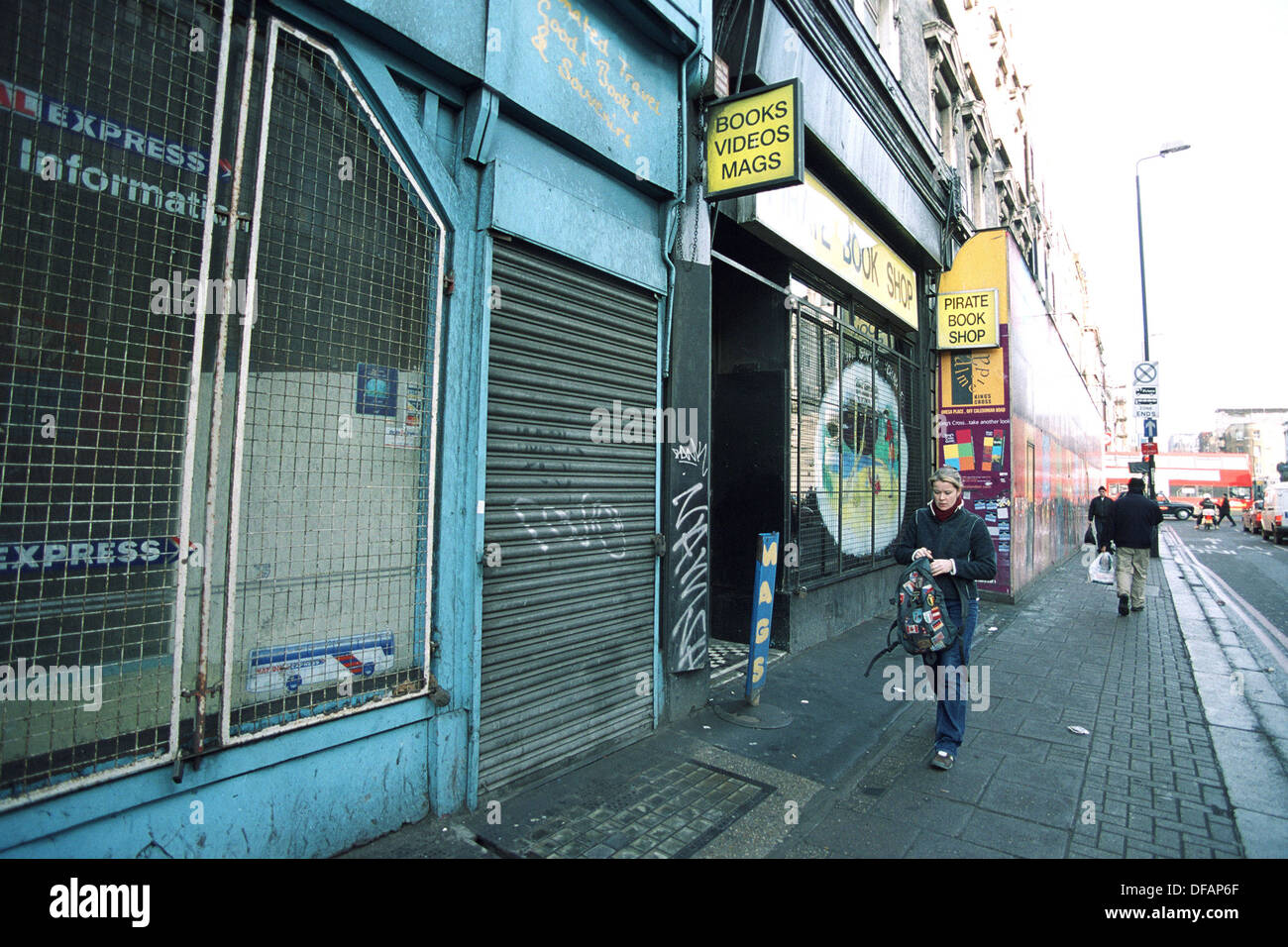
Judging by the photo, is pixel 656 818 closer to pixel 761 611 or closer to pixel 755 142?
pixel 761 611

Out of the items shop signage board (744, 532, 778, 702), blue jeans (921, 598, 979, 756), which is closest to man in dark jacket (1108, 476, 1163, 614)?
blue jeans (921, 598, 979, 756)

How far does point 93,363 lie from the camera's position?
2500 millimetres

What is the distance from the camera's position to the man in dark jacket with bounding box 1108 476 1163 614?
9531 mm

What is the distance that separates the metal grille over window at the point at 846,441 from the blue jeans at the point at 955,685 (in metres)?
2.56

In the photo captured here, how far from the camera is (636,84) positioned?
16.3 feet

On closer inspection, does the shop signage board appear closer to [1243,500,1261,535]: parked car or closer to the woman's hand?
the woman's hand

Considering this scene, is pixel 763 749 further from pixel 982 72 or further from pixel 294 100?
pixel 982 72

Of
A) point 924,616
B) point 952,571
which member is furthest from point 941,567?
point 924,616

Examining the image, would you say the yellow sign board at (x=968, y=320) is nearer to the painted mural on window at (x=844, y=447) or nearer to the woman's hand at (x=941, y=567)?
the painted mural on window at (x=844, y=447)
